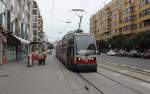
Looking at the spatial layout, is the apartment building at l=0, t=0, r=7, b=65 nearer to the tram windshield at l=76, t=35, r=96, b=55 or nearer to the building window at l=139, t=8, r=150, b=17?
the tram windshield at l=76, t=35, r=96, b=55

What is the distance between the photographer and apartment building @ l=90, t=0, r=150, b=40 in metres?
98.1

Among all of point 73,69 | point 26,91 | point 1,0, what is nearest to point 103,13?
point 1,0

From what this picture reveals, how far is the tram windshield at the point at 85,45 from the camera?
2548 centimetres

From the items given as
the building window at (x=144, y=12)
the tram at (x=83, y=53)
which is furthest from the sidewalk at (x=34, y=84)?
the building window at (x=144, y=12)

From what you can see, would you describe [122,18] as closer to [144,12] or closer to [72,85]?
[144,12]

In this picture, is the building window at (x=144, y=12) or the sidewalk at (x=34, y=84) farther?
the building window at (x=144, y=12)

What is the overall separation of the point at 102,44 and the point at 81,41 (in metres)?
112

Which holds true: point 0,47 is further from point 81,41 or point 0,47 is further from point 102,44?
point 102,44

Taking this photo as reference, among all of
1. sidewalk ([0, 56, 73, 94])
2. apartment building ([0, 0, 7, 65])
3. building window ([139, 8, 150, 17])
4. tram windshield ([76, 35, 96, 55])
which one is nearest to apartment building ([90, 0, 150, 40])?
building window ([139, 8, 150, 17])

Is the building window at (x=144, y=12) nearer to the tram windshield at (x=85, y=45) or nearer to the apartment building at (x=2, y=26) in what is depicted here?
the apartment building at (x=2, y=26)

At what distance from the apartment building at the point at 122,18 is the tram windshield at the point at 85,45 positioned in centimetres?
6933

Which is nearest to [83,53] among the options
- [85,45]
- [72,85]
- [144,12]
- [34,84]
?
[85,45]

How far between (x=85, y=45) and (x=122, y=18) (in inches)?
3809

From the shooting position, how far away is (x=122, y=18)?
120750 millimetres
